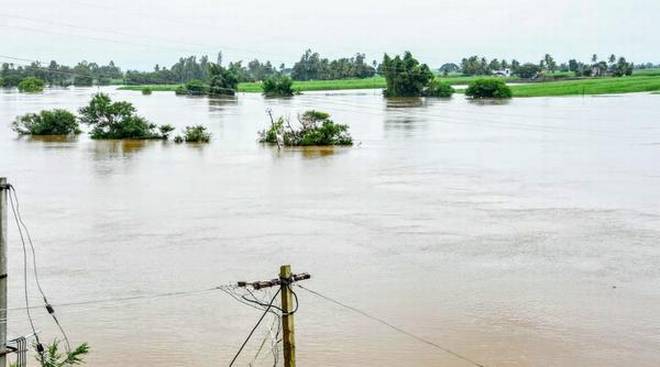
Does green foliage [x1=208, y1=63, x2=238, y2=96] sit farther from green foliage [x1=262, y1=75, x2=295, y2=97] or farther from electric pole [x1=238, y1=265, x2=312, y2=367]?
electric pole [x1=238, y1=265, x2=312, y2=367]

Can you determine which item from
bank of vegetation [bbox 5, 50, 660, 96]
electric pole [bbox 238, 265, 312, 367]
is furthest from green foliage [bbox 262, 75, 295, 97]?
electric pole [bbox 238, 265, 312, 367]

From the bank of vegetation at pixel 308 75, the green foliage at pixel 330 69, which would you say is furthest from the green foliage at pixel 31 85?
the green foliage at pixel 330 69

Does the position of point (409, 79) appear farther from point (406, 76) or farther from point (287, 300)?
point (287, 300)

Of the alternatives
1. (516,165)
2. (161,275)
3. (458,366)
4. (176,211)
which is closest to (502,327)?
(458,366)

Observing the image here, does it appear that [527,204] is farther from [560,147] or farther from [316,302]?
[560,147]

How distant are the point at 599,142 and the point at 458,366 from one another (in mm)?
27931

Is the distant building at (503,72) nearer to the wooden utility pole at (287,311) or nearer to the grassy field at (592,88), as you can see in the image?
the grassy field at (592,88)

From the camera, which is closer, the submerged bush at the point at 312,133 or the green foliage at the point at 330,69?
the submerged bush at the point at 312,133

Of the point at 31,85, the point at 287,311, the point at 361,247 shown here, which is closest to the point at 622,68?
the point at 31,85

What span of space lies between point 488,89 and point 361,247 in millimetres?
52203

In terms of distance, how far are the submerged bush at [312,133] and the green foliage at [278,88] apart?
3695 centimetres

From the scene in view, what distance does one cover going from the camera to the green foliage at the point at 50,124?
131 feet

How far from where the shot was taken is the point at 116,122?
38656 mm

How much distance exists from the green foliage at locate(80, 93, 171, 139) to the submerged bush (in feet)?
19.9
